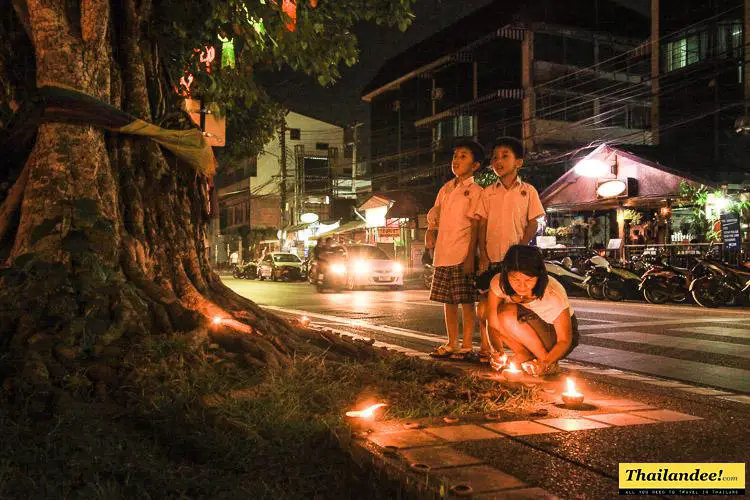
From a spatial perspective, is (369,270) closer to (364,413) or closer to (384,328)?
(384,328)

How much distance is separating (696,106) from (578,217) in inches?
266

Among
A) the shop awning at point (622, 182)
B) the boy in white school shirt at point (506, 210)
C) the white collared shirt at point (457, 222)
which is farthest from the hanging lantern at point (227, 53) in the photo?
the shop awning at point (622, 182)

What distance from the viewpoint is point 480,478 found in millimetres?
2777

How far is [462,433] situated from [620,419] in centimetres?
103

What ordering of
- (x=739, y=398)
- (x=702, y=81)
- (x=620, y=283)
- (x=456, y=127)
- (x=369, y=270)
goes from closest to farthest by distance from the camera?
(x=739, y=398) → (x=620, y=283) → (x=369, y=270) → (x=702, y=81) → (x=456, y=127)

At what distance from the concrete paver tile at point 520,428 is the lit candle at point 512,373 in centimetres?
127

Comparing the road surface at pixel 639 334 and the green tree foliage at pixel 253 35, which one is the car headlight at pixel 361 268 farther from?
the green tree foliage at pixel 253 35

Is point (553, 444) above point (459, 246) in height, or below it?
below

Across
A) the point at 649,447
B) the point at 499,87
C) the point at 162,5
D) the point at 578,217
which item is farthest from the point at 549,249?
the point at 649,447

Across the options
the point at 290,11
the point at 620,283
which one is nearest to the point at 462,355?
the point at 290,11

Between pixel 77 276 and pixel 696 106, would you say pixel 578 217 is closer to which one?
pixel 696 106

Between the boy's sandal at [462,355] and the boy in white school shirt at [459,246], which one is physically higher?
the boy in white school shirt at [459,246]

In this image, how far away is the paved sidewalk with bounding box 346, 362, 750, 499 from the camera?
2.74m

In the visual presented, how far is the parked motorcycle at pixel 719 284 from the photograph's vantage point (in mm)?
14156
